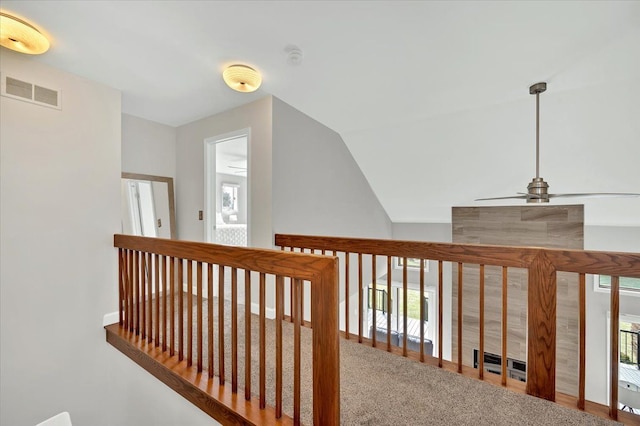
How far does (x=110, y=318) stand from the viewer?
263cm

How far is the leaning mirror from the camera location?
3.18 m

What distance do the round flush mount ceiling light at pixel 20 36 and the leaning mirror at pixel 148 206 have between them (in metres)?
1.42

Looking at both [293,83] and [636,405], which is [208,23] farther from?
[636,405]

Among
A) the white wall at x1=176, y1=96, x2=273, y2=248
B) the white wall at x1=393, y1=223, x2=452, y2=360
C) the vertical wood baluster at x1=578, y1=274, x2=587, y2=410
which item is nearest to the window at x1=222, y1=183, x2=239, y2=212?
the white wall at x1=176, y1=96, x2=273, y2=248

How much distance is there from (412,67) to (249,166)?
1783mm

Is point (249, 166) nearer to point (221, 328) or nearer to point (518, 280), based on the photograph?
point (221, 328)

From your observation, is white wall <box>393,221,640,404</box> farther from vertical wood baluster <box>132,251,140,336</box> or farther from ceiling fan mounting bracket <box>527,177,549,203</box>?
vertical wood baluster <box>132,251,140,336</box>

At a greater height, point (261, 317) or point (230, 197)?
point (230, 197)

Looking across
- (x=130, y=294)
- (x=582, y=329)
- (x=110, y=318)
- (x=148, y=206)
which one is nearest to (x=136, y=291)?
(x=130, y=294)

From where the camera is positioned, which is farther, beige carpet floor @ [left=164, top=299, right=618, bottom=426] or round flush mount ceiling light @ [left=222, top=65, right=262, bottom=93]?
round flush mount ceiling light @ [left=222, top=65, right=262, bottom=93]

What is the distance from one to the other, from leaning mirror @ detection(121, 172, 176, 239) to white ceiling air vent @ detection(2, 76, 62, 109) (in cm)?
99

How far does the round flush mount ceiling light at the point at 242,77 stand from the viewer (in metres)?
2.33

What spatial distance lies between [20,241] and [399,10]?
3.20m

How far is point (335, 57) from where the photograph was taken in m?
2.20
